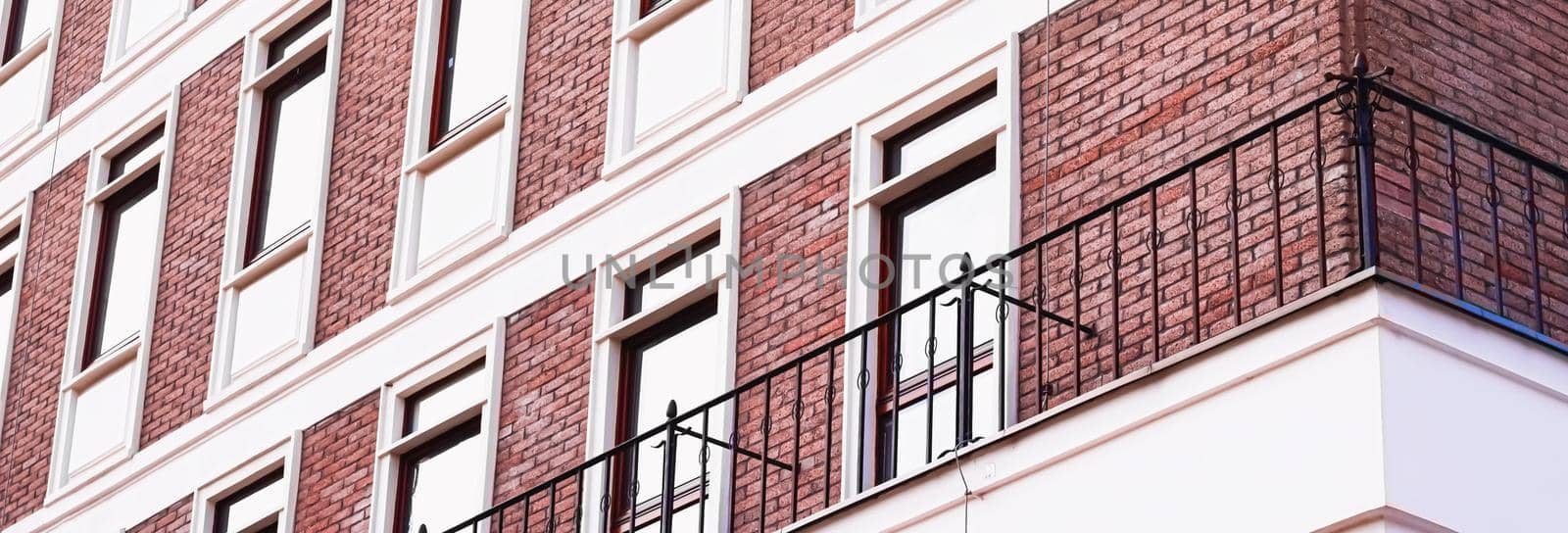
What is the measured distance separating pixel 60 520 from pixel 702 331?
6423mm

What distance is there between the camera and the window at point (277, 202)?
1991 centimetres

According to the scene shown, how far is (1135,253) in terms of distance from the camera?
1387 cm

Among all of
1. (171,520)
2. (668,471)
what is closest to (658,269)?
(668,471)

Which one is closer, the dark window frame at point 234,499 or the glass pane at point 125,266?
the dark window frame at point 234,499

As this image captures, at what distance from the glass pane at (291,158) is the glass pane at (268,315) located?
12.8 inches

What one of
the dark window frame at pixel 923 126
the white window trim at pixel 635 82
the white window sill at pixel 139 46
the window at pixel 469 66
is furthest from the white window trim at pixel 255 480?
the dark window frame at pixel 923 126

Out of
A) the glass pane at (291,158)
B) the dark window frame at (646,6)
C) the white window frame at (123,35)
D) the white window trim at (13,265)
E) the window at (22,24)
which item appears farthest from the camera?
the window at (22,24)

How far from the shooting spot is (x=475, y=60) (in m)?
19.4

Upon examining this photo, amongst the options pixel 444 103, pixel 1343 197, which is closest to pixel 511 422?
pixel 444 103

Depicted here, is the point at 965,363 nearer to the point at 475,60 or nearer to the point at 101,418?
the point at 475,60

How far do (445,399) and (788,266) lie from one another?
3.29 metres

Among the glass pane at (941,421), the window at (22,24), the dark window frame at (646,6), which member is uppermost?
the window at (22,24)

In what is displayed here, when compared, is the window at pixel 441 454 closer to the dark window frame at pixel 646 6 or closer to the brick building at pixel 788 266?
the brick building at pixel 788 266

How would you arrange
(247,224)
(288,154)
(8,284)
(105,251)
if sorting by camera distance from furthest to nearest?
(8,284) < (105,251) < (288,154) < (247,224)
